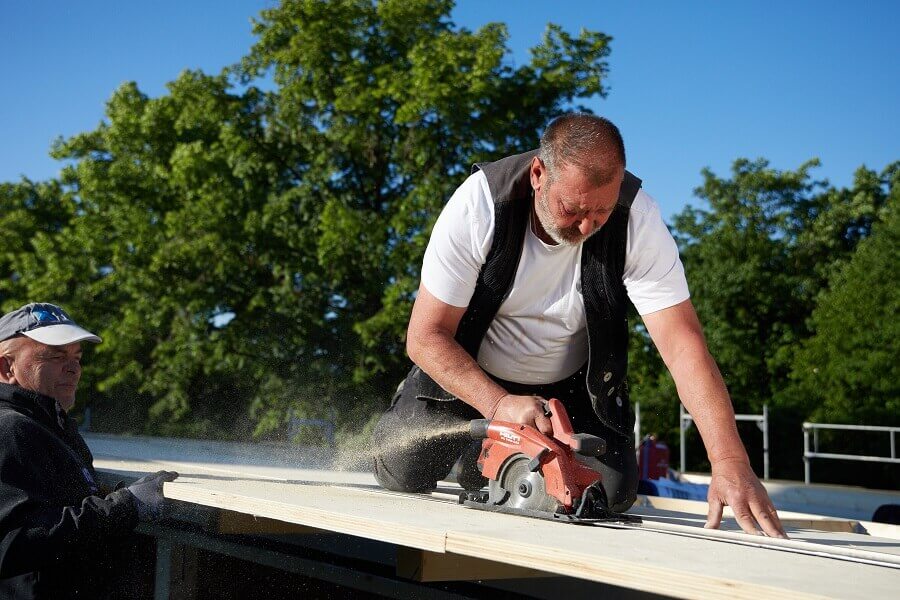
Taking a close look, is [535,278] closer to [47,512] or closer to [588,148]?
[588,148]

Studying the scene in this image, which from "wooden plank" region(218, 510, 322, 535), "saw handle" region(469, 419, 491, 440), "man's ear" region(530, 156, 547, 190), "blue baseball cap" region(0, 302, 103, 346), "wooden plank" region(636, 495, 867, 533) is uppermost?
"man's ear" region(530, 156, 547, 190)

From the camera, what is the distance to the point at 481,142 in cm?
1538

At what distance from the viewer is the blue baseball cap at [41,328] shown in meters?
2.70

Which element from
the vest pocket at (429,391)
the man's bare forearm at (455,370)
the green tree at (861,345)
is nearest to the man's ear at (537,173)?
the man's bare forearm at (455,370)

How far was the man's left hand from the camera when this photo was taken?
216 cm

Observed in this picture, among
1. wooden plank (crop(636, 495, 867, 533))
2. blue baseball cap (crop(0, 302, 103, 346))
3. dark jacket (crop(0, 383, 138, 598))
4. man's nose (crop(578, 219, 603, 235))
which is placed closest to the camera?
dark jacket (crop(0, 383, 138, 598))

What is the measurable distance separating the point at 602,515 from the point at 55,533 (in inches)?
50.3

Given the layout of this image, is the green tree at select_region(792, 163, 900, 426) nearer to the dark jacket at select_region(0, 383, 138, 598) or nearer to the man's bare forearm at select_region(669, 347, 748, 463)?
the man's bare forearm at select_region(669, 347, 748, 463)

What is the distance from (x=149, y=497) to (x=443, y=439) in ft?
3.36

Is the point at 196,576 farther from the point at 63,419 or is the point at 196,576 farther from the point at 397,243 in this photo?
the point at 397,243

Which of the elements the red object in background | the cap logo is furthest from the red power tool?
the red object in background

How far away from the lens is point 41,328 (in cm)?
271

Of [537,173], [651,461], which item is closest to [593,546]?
[537,173]

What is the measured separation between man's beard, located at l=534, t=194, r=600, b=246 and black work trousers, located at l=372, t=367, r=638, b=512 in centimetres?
64
